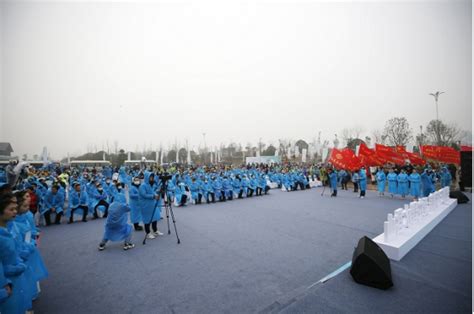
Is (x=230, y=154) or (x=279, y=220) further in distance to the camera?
(x=230, y=154)

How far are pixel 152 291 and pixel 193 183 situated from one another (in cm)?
781

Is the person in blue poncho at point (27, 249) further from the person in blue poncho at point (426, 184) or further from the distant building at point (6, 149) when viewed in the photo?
the distant building at point (6, 149)

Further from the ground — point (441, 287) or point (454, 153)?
point (454, 153)

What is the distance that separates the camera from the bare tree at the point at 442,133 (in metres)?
29.4

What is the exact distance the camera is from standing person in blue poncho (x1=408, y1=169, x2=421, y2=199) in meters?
11.0

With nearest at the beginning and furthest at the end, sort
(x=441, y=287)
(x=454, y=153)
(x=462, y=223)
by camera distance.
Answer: (x=441, y=287) < (x=462, y=223) < (x=454, y=153)

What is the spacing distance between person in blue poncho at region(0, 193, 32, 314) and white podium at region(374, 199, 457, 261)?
552 centimetres

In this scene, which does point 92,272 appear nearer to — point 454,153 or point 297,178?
point 297,178

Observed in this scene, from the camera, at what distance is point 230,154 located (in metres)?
64.0

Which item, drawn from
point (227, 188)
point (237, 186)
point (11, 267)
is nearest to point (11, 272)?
point (11, 267)

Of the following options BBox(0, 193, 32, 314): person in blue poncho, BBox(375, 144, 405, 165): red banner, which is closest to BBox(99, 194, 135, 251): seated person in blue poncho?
BBox(0, 193, 32, 314): person in blue poncho

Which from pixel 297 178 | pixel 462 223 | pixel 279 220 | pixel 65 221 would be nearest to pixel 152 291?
pixel 279 220

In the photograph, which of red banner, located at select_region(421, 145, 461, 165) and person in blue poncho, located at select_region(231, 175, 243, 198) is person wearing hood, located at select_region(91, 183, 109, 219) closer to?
person in blue poncho, located at select_region(231, 175, 243, 198)

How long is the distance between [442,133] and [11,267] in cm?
4167
